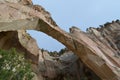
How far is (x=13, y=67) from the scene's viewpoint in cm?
1884

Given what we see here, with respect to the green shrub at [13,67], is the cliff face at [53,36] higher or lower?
higher

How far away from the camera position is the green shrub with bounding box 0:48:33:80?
18.1m

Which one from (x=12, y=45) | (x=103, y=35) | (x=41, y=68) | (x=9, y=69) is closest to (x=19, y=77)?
(x=9, y=69)

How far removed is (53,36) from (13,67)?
737 cm

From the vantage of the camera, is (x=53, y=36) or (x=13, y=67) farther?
(x=53, y=36)

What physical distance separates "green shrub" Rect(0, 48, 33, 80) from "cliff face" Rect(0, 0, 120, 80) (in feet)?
12.3

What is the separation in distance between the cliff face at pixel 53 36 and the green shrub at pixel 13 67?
12.3ft

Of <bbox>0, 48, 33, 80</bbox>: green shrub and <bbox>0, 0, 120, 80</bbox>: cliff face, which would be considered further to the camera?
<bbox>0, 0, 120, 80</bbox>: cliff face

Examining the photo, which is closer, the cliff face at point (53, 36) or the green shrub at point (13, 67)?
the green shrub at point (13, 67)

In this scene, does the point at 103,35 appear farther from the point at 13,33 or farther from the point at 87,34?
the point at 13,33

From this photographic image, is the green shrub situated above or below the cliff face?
below

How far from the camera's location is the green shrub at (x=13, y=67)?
18.1 metres

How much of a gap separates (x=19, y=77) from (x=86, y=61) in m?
8.13

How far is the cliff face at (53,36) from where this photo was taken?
77.3 ft
